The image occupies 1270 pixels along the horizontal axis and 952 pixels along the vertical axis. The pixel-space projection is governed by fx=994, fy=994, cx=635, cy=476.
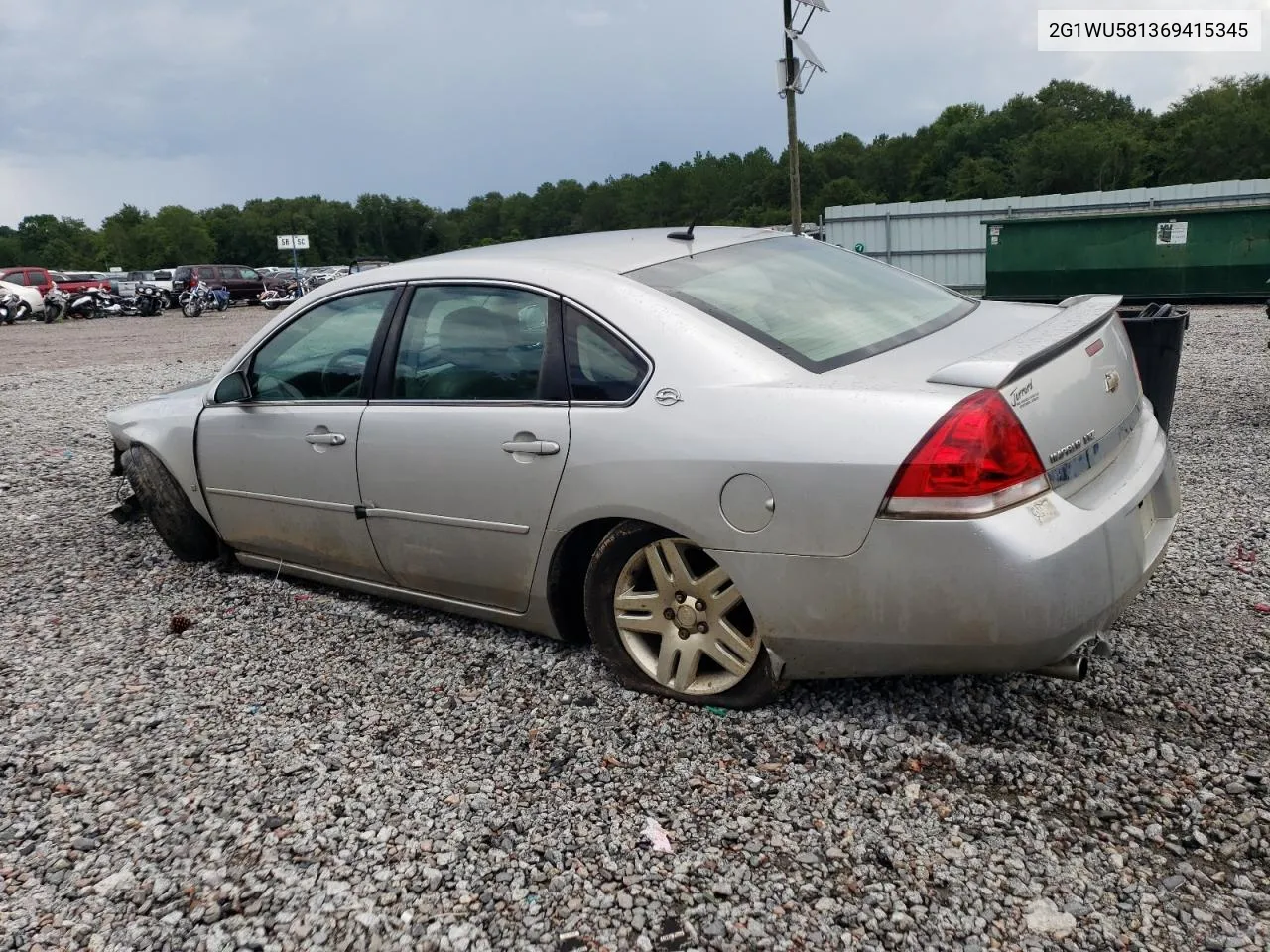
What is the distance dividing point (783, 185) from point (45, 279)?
69.9 metres

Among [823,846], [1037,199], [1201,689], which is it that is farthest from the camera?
[1037,199]

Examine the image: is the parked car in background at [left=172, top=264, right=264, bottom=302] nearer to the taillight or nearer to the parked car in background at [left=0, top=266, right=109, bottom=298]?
the parked car in background at [left=0, top=266, right=109, bottom=298]

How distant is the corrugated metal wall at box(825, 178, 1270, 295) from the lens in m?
23.7

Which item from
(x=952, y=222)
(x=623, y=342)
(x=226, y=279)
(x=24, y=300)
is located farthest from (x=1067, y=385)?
(x=226, y=279)

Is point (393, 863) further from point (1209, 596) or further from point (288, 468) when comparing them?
point (1209, 596)

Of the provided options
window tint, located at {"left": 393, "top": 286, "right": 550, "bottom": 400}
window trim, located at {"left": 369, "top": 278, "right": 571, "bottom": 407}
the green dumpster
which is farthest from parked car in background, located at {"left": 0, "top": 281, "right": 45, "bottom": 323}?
window tint, located at {"left": 393, "top": 286, "right": 550, "bottom": 400}

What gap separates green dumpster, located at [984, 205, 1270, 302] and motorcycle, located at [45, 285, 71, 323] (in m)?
28.9

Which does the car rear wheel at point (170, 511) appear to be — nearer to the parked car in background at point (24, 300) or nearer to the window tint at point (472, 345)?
the window tint at point (472, 345)

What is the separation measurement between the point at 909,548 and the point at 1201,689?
52.9 inches

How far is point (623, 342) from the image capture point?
3.24m

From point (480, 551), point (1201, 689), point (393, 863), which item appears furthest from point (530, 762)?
point (1201, 689)

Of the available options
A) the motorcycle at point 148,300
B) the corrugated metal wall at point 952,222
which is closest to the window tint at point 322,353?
the corrugated metal wall at point 952,222

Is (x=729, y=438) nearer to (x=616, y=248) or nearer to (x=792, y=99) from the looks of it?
(x=616, y=248)

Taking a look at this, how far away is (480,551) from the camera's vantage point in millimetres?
3613
